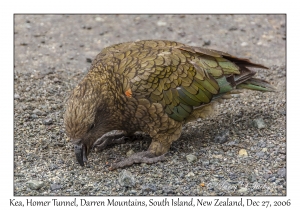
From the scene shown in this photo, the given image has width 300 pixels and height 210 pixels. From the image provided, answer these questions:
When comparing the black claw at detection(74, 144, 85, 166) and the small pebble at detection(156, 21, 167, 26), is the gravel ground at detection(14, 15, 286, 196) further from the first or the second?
the black claw at detection(74, 144, 85, 166)

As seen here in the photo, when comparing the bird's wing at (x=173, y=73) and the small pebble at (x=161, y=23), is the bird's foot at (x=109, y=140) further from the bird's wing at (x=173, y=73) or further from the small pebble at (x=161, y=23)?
the small pebble at (x=161, y=23)

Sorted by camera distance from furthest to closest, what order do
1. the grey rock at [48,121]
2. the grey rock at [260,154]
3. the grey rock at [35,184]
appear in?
the grey rock at [48,121], the grey rock at [260,154], the grey rock at [35,184]

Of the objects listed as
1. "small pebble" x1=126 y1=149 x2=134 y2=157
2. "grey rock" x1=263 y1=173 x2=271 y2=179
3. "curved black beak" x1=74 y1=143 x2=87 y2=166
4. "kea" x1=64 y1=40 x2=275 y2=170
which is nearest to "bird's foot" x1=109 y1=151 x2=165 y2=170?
"kea" x1=64 y1=40 x2=275 y2=170

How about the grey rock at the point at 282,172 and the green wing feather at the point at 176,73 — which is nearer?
the grey rock at the point at 282,172

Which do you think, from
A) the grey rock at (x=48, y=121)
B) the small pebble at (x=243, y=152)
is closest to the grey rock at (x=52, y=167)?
the grey rock at (x=48, y=121)

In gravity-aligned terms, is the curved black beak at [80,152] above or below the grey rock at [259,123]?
below

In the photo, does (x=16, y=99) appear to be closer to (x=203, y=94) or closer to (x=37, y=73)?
(x=37, y=73)
